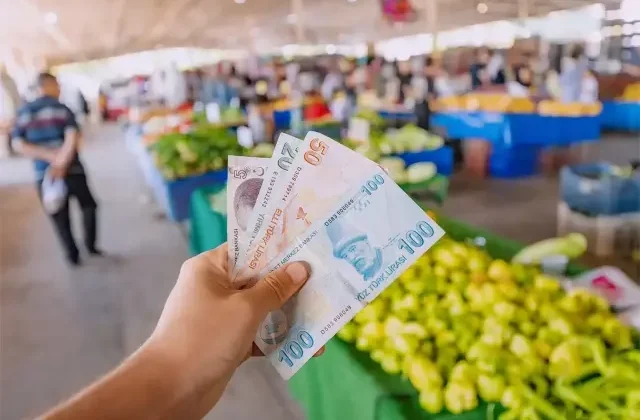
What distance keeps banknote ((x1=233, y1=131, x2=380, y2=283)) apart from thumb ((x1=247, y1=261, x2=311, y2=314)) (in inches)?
1.5

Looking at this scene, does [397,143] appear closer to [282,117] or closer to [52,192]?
[52,192]

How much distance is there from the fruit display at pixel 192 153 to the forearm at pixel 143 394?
3929 mm

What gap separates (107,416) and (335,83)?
28.6 feet

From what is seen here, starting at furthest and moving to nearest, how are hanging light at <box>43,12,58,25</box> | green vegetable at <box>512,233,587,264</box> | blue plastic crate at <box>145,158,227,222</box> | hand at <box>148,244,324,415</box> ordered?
hanging light at <box>43,12,58,25</box> < blue plastic crate at <box>145,158,227,222</box> < green vegetable at <box>512,233,587,264</box> < hand at <box>148,244,324,415</box>

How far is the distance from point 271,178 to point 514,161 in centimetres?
588

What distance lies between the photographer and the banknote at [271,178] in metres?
0.96

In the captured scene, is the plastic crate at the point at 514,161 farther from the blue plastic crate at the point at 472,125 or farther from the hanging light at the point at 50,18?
the hanging light at the point at 50,18

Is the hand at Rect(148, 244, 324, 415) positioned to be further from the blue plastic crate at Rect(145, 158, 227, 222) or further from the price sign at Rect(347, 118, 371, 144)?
the blue plastic crate at Rect(145, 158, 227, 222)

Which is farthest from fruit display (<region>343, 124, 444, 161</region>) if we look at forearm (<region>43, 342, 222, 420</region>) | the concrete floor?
forearm (<region>43, 342, 222, 420</region>)

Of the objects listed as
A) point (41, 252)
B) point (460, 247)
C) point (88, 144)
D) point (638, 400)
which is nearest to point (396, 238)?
point (638, 400)

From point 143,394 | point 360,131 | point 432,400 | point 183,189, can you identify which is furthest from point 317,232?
point 183,189

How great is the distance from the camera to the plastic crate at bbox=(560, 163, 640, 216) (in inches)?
143

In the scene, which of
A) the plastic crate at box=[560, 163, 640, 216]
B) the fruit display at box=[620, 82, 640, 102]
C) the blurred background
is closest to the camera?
the blurred background

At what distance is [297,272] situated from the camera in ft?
3.23
